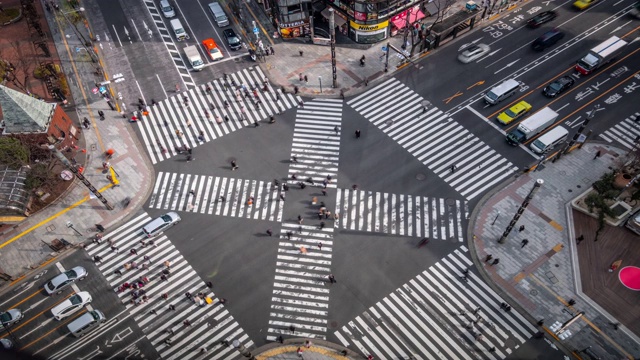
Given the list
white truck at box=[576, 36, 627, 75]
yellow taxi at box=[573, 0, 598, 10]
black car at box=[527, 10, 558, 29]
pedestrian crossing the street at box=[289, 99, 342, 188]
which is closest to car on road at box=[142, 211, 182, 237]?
pedestrian crossing the street at box=[289, 99, 342, 188]

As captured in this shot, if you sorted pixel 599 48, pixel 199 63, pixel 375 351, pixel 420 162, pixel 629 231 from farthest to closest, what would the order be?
pixel 199 63, pixel 599 48, pixel 420 162, pixel 629 231, pixel 375 351

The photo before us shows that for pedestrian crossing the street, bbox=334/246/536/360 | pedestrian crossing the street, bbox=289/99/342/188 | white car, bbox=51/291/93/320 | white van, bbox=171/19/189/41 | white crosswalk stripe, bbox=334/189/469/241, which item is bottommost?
pedestrian crossing the street, bbox=334/246/536/360

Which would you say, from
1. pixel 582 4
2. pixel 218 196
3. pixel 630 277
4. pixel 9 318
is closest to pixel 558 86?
pixel 582 4

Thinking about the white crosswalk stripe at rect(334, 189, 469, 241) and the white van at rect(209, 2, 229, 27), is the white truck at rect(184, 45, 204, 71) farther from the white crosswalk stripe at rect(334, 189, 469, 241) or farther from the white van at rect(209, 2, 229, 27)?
the white crosswalk stripe at rect(334, 189, 469, 241)

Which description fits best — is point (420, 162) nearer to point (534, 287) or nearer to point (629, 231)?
point (534, 287)

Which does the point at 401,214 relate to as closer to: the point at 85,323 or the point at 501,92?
the point at 501,92

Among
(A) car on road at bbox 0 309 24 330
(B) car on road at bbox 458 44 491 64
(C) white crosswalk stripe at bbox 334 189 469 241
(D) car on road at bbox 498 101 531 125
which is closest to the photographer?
(A) car on road at bbox 0 309 24 330

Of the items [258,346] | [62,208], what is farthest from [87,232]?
[258,346]

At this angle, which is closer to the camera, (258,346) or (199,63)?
(258,346)
